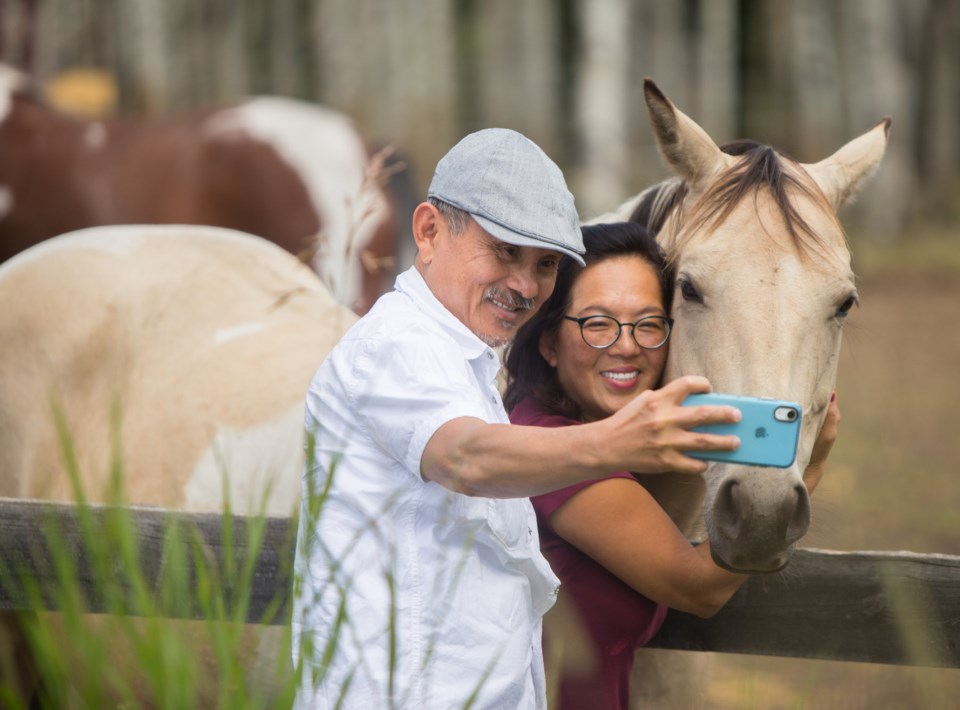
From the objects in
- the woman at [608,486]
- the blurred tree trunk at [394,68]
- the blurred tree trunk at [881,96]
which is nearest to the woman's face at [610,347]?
the woman at [608,486]

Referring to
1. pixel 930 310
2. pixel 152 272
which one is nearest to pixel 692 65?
pixel 930 310

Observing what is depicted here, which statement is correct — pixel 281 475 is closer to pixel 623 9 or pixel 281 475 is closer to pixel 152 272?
pixel 152 272

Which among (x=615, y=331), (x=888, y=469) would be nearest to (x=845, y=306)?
(x=615, y=331)

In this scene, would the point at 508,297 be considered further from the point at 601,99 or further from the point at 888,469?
the point at 601,99

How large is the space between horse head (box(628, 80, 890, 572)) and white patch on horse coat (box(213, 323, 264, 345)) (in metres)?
1.50

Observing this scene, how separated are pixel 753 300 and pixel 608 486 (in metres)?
0.45

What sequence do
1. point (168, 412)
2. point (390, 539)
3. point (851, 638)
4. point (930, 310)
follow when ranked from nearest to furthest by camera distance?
1. point (390, 539)
2. point (851, 638)
3. point (168, 412)
4. point (930, 310)

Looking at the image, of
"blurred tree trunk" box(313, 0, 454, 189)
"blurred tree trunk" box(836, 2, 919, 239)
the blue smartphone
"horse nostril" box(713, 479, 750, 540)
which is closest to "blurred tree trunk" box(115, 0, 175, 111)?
"blurred tree trunk" box(313, 0, 454, 189)

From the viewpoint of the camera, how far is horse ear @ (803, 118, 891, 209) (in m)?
2.62

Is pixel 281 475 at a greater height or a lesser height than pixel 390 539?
lesser

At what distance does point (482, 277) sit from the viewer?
2055 mm

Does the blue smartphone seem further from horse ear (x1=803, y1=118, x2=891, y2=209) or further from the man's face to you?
horse ear (x1=803, y1=118, x2=891, y2=209)

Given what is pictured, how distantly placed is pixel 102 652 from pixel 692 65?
18778mm

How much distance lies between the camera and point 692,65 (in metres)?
19.3
